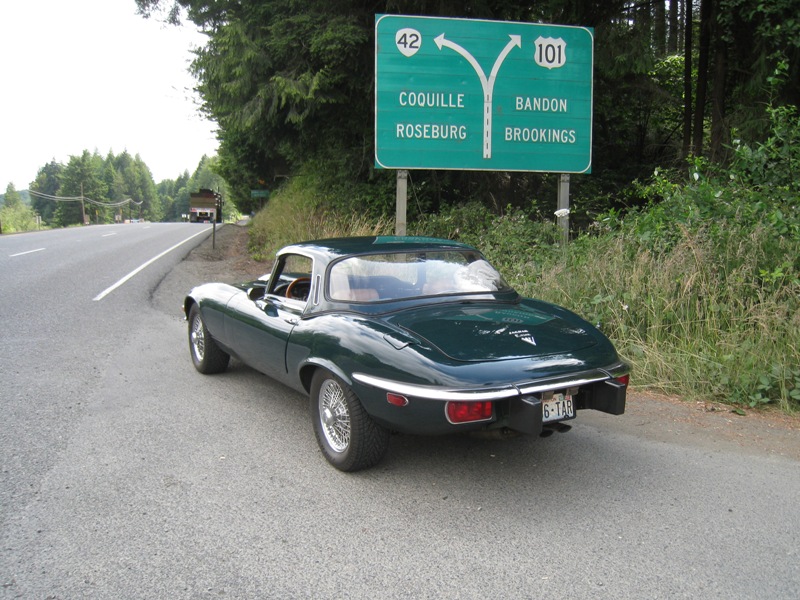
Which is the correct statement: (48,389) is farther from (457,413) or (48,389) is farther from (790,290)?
(790,290)

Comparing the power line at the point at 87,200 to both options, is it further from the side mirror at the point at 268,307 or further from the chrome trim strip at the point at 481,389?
the chrome trim strip at the point at 481,389

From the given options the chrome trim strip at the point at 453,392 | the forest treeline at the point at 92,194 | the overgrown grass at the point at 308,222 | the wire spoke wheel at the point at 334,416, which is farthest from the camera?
the forest treeline at the point at 92,194

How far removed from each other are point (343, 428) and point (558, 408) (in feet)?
4.31

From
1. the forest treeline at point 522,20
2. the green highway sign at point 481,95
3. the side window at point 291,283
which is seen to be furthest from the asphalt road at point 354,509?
the forest treeline at point 522,20

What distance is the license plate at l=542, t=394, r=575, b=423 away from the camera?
3.48m

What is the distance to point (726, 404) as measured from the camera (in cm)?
518

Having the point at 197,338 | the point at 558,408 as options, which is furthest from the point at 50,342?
the point at 558,408

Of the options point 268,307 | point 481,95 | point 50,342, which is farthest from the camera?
point 481,95

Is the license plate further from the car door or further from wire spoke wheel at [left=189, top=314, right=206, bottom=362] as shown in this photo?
wire spoke wheel at [left=189, top=314, right=206, bottom=362]

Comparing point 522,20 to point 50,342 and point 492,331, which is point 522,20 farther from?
point 492,331

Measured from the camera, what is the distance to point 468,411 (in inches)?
129

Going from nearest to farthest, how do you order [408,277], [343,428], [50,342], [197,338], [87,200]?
[343,428]
[408,277]
[197,338]
[50,342]
[87,200]

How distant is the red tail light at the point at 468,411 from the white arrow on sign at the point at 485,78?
7072mm

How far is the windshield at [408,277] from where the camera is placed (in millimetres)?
4352
